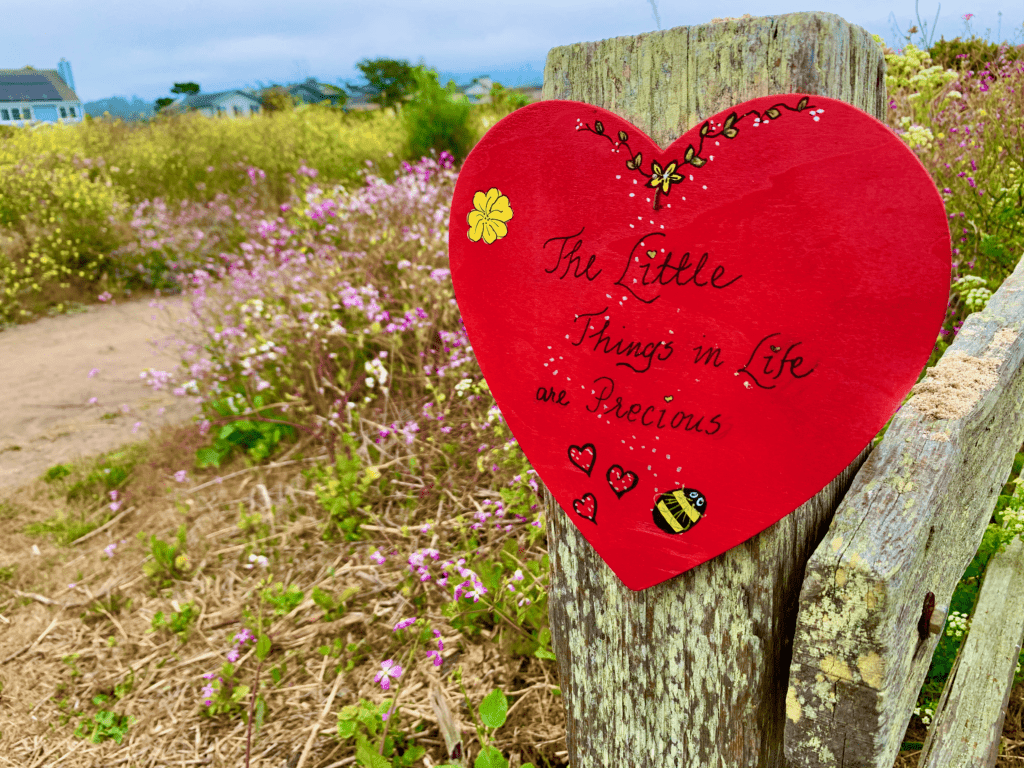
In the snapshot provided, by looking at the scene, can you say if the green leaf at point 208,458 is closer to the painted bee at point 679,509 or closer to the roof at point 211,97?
the painted bee at point 679,509

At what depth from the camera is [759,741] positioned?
1082mm

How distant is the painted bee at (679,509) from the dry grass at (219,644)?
1.07m

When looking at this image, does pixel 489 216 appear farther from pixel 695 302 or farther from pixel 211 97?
pixel 211 97

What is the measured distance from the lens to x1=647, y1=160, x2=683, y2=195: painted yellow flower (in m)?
0.90

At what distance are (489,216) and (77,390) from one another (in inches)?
211

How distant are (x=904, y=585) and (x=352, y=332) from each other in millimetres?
3214

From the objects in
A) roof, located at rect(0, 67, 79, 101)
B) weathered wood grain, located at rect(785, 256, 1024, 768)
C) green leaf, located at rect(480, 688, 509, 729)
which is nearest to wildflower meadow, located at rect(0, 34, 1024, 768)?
green leaf, located at rect(480, 688, 509, 729)

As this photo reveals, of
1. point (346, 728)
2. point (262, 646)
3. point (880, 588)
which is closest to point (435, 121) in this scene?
point (262, 646)

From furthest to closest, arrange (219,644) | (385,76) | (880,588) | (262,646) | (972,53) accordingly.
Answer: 1. (385,76)
2. (972,53)
3. (219,644)
4. (262,646)
5. (880,588)

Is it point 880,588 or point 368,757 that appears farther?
point 368,757

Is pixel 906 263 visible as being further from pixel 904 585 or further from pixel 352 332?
pixel 352 332

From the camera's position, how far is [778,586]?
38.9 inches

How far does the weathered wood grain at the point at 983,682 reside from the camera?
1.40m

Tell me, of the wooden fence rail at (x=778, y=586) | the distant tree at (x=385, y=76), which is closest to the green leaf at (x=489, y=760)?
the wooden fence rail at (x=778, y=586)
